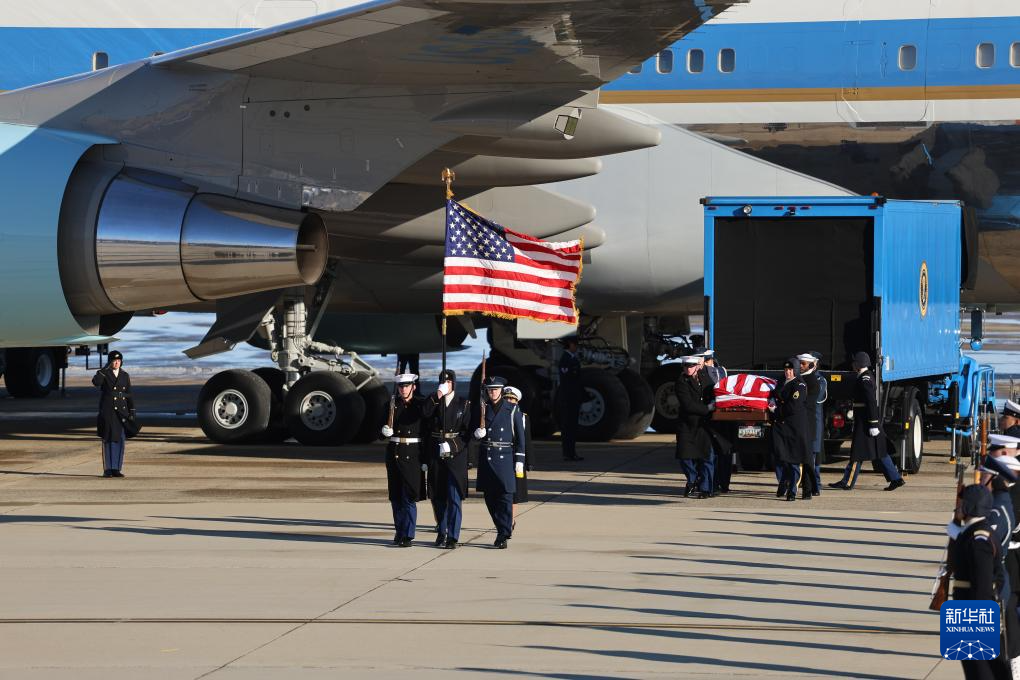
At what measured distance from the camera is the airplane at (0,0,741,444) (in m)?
15.8

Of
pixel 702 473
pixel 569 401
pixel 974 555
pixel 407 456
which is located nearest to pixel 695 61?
pixel 569 401

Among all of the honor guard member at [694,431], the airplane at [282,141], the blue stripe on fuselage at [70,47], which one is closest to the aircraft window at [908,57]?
the airplane at [282,141]

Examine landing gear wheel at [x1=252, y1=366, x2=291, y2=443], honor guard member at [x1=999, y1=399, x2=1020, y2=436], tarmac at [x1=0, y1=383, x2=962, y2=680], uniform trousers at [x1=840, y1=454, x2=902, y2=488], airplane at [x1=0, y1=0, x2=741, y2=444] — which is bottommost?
tarmac at [x1=0, y1=383, x2=962, y2=680]

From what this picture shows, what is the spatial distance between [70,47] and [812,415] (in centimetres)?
1302

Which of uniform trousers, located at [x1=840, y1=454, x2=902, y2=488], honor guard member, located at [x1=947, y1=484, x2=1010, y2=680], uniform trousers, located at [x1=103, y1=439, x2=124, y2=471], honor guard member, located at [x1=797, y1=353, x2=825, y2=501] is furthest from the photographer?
uniform trousers, located at [x1=103, y1=439, x2=124, y2=471]

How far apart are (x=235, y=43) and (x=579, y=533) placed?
701 cm

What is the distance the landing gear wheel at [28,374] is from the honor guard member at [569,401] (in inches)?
727

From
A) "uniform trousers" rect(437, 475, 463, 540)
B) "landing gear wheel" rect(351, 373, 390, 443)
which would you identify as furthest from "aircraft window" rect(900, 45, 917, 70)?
"uniform trousers" rect(437, 475, 463, 540)

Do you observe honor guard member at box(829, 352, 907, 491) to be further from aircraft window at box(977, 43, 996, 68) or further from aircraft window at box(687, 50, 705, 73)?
aircraft window at box(687, 50, 705, 73)

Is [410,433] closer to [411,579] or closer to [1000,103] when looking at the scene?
[411,579]

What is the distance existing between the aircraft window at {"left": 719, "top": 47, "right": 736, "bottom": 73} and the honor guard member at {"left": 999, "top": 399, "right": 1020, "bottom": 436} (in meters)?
11.7

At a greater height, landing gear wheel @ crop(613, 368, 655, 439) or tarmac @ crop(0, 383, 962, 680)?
landing gear wheel @ crop(613, 368, 655, 439)

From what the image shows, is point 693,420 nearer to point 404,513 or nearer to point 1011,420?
point 404,513

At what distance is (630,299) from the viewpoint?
22.7 meters
